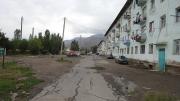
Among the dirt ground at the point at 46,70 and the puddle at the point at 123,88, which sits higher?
the dirt ground at the point at 46,70

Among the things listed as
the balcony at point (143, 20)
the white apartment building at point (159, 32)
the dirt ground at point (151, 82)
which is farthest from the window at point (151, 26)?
the dirt ground at point (151, 82)

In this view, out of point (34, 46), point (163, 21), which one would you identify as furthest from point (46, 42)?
point (163, 21)

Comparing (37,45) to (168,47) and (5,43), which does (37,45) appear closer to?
(5,43)

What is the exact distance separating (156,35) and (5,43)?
4062 centimetres

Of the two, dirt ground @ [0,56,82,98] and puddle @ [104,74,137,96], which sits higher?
dirt ground @ [0,56,82,98]

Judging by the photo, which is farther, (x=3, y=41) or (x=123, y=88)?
(x=3, y=41)

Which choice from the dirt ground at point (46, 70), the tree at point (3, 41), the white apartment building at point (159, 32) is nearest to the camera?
the dirt ground at point (46, 70)

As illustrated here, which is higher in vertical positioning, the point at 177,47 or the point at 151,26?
the point at 151,26

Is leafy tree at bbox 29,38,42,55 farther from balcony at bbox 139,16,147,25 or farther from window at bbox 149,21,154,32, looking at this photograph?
window at bbox 149,21,154,32

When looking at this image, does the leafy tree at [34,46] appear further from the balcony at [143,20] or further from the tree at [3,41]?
the balcony at [143,20]

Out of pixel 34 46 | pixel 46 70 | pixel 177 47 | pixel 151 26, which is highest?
pixel 151 26

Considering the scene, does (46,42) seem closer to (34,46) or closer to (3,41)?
(34,46)

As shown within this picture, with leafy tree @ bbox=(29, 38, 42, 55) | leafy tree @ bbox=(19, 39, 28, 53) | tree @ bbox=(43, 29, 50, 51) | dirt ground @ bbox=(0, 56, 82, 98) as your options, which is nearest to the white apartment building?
dirt ground @ bbox=(0, 56, 82, 98)

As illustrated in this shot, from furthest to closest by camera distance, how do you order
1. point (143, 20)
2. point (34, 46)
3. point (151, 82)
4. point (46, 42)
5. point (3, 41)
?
point (46, 42), point (34, 46), point (3, 41), point (143, 20), point (151, 82)
